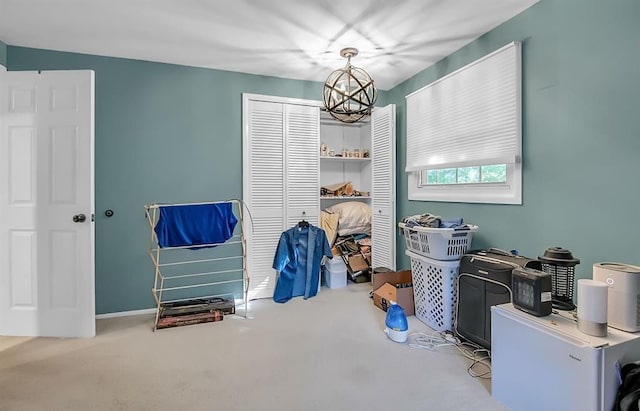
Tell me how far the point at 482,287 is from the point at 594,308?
79 cm

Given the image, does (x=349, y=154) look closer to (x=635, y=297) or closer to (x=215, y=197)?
(x=215, y=197)

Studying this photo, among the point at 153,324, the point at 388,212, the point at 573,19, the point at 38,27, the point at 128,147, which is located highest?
the point at 38,27

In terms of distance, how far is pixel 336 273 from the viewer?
12.9ft

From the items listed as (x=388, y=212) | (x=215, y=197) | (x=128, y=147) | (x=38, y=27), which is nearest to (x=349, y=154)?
(x=388, y=212)

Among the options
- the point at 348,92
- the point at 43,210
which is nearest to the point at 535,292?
the point at 348,92

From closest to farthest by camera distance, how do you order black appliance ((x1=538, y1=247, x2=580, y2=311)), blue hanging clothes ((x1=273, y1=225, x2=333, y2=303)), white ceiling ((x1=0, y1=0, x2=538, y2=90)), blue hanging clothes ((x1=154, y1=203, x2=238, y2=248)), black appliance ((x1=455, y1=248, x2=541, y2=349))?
black appliance ((x1=538, y1=247, x2=580, y2=311)) < black appliance ((x1=455, y1=248, x2=541, y2=349)) < white ceiling ((x1=0, y1=0, x2=538, y2=90)) < blue hanging clothes ((x1=154, y1=203, x2=238, y2=248)) < blue hanging clothes ((x1=273, y1=225, x2=333, y2=303))

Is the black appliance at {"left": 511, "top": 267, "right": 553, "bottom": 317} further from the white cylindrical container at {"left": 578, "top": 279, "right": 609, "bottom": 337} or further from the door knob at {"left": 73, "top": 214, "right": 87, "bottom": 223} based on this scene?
the door knob at {"left": 73, "top": 214, "right": 87, "bottom": 223}

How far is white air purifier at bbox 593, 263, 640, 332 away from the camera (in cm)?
143

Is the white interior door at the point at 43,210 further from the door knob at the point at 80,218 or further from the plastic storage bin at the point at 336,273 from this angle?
the plastic storage bin at the point at 336,273

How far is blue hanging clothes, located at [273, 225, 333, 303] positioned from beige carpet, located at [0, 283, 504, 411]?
0.63 metres

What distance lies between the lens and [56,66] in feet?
9.54

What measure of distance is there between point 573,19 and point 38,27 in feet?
13.0

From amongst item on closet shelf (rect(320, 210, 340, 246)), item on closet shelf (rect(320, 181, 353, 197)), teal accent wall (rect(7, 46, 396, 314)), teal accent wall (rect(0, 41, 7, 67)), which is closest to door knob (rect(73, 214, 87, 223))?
teal accent wall (rect(7, 46, 396, 314))

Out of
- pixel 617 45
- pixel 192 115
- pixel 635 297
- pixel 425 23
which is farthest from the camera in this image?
pixel 192 115
